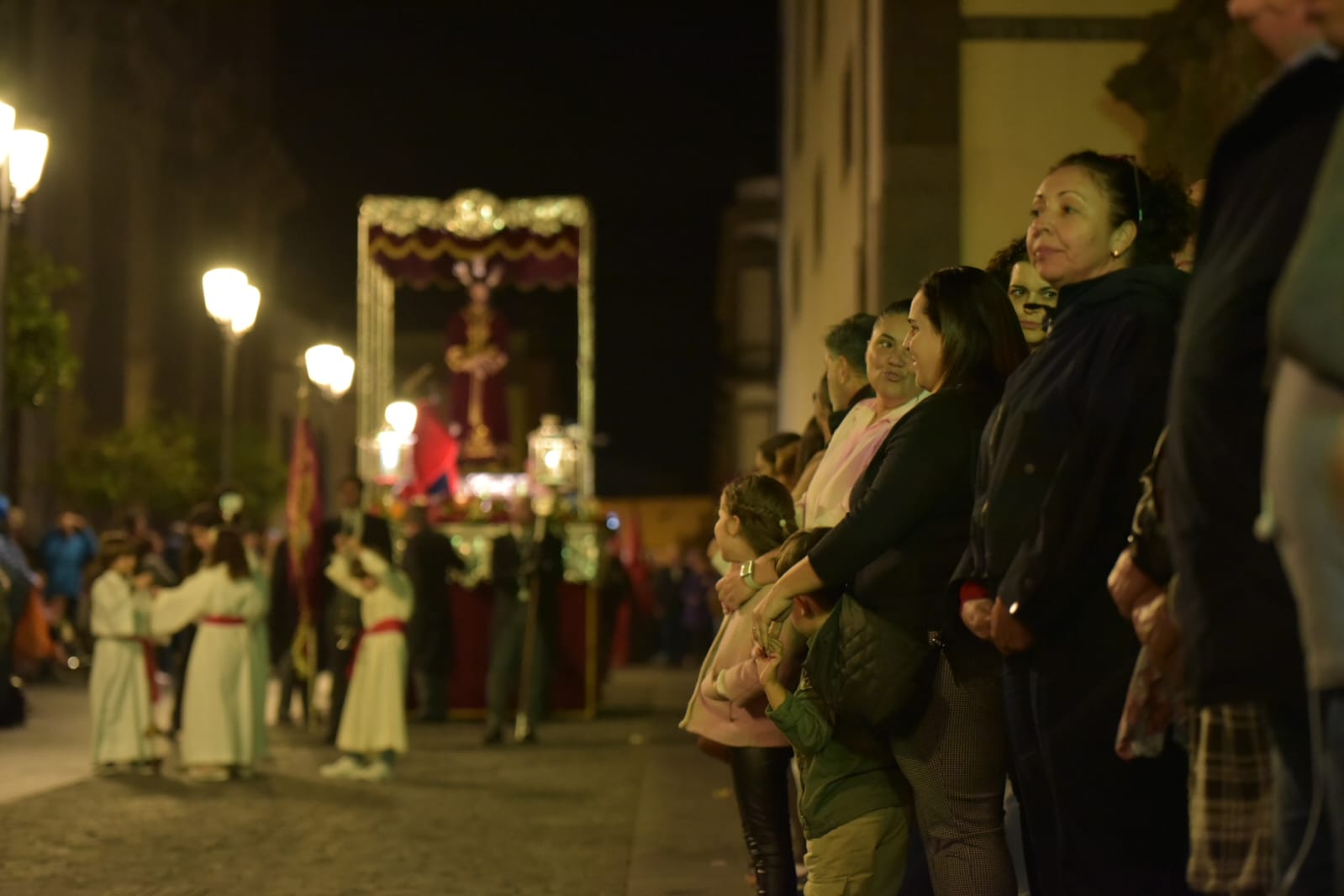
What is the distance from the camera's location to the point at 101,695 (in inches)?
547

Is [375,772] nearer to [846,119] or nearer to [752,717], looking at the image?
[752,717]

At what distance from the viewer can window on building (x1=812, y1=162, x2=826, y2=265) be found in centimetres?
2192

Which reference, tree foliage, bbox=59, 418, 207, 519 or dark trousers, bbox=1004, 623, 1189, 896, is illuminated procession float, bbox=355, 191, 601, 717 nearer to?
tree foliage, bbox=59, 418, 207, 519

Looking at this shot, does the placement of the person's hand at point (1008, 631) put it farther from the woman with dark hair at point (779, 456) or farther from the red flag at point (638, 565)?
the red flag at point (638, 565)

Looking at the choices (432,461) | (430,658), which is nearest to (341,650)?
(430,658)

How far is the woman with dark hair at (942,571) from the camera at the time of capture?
17.4 feet

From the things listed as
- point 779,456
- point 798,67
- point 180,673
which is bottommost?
point 180,673

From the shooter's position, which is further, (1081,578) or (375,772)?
(375,772)

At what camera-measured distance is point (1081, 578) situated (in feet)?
14.4

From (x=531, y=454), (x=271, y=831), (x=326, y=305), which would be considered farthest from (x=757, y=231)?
(x=271, y=831)

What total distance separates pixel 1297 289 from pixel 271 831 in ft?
28.4

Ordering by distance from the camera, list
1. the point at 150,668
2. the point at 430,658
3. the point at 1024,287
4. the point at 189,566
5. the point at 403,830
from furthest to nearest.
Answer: the point at 430,658, the point at 189,566, the point at 150,668, the point at 403,830, the point at 1024,287

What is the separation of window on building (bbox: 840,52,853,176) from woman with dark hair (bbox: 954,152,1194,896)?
1318cm

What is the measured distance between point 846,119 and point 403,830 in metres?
9.92
